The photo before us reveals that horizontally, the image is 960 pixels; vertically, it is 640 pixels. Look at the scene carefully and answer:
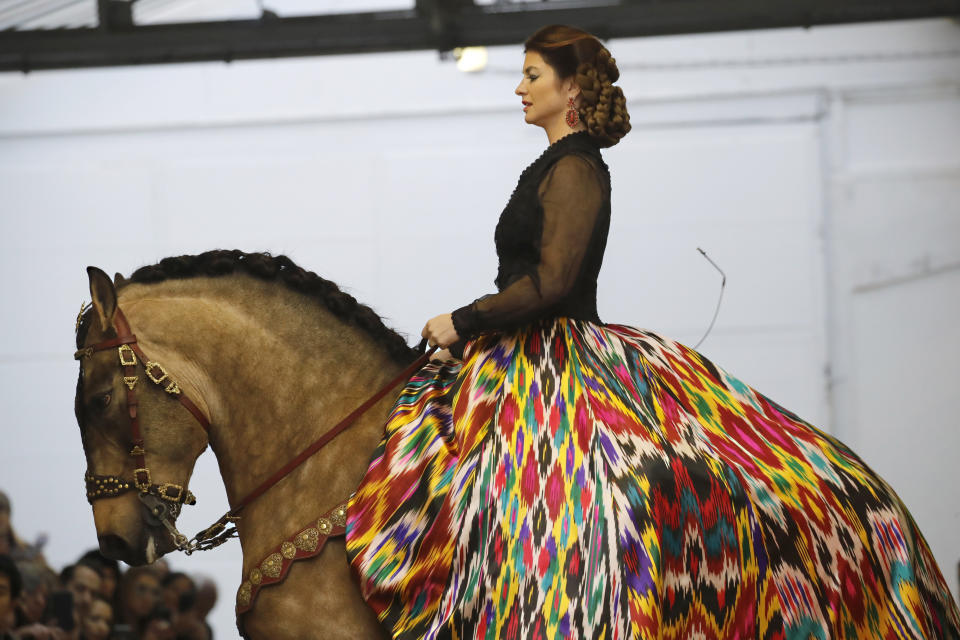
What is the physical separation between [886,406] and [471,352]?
341 cm

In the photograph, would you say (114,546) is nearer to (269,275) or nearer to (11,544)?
(269,275)

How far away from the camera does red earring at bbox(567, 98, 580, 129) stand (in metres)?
2.42

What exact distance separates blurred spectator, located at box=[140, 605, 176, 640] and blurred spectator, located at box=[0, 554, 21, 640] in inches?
21.3

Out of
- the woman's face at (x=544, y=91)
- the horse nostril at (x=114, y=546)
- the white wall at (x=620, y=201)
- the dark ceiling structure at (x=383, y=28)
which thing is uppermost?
the dark ceiling structure at (x=383, y=28)

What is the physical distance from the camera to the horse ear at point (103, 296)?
2314 mm

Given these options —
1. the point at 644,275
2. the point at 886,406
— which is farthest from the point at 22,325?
the point at 886,406

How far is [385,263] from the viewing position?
5098mm

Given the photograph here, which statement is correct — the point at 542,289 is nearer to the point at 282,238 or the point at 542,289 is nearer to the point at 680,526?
the point at 680,526

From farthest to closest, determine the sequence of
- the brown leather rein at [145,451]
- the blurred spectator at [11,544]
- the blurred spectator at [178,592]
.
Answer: the blurred spectator at [11,544] → the blurred spectator at [178,592] → the brown leather rein at [145,451]

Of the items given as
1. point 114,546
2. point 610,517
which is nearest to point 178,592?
point 114,546

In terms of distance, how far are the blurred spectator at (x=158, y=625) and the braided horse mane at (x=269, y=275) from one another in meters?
2.62

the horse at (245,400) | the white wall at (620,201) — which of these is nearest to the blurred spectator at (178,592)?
the white wall at (620,201)

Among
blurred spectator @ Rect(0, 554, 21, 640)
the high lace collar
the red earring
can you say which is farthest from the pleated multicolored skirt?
blurred spectator @ Rect(0, 554, 21, 640)

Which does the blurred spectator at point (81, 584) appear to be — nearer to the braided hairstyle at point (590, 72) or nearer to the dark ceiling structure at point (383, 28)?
the dark ceiling structure at point (383, 28)
